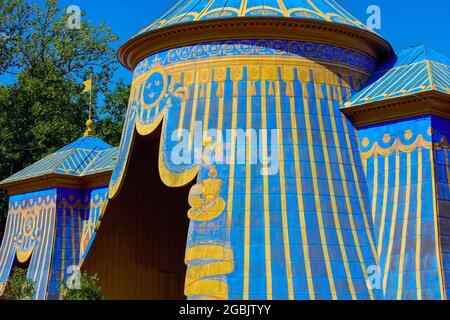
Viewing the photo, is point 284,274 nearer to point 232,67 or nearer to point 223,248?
point 223,248

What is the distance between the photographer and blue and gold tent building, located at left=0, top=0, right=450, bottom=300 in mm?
18828

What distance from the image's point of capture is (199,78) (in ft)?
67.8

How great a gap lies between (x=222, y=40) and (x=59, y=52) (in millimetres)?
22326

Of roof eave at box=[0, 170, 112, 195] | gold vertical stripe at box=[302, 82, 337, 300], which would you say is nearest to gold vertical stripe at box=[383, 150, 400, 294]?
gold vertical stripe at box=[302, 82, 337, 300]

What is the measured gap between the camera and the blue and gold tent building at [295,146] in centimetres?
1883

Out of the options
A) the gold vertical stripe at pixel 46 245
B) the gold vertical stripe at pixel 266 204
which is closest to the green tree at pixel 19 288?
the gold vertical stripe at pixel 46 245

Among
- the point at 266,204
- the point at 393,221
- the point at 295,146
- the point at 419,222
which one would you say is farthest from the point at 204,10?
the point at 419,222

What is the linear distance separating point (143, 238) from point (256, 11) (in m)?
8.12

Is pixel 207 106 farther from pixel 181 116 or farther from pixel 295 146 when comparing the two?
pixel 295 146

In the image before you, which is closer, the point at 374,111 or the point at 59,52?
the point at 374,111

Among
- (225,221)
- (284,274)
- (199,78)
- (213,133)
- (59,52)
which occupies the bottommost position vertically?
(284,274)

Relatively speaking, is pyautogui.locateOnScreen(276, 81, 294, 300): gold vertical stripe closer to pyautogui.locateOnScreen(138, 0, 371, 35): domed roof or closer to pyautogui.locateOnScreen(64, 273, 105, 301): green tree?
pyautogui.locateOnScreen(138, 0, 371, 35): domed roof

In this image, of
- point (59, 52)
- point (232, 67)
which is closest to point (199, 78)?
point (232, 67)

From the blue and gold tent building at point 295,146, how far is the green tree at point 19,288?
4009 millimetres
